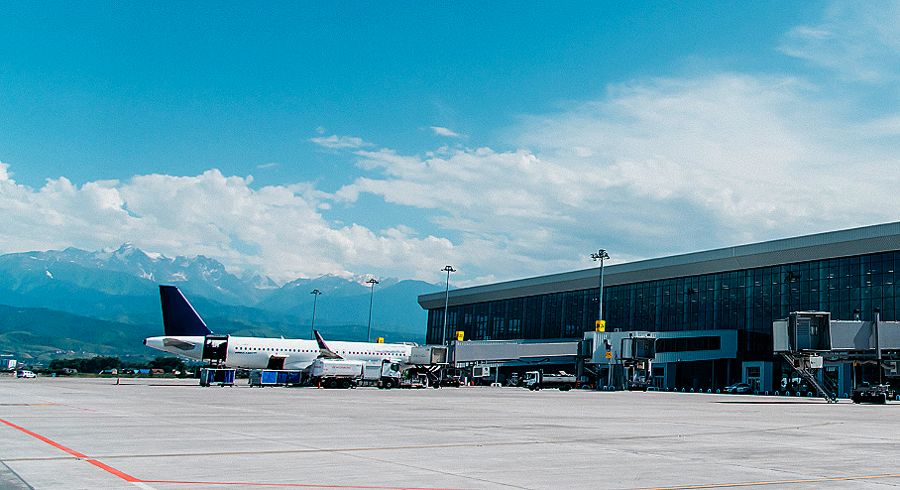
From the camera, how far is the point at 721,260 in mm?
113562

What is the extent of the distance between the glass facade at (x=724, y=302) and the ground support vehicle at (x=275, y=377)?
2347 inches

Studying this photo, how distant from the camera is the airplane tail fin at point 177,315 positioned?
8675cm

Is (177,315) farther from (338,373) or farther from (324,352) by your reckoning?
(338,373)

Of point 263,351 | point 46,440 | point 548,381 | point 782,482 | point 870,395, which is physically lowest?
point 46,440

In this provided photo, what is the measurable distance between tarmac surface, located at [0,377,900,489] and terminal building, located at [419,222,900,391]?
62223 mm

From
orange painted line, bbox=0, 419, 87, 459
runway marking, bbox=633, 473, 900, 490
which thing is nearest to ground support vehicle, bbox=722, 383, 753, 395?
runway marking, bbox=633, 473, 900, 490

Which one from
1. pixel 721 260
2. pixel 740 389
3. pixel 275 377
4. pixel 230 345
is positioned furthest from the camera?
pixel 721 260

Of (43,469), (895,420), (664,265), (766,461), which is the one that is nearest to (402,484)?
(43,469)

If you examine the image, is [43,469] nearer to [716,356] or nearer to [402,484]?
[402,484]

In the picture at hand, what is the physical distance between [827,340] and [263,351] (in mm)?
55038

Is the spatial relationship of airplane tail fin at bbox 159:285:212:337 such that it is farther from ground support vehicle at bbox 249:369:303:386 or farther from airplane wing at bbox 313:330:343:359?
airplane wing at bbox 313:330:343:359

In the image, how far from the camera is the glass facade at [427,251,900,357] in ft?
311

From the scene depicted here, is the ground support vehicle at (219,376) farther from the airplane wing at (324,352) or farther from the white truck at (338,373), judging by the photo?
the airplane wing at (324,352)

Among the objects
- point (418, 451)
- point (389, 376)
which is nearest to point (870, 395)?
point (389, 376)
